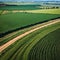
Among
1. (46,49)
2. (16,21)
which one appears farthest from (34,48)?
(16,21)

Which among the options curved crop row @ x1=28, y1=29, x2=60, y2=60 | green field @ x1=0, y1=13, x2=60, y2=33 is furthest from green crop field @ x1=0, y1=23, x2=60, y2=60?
green field @ x1=0, y1=13, x2=60, y2=33

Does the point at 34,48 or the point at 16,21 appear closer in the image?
the point at 34,48

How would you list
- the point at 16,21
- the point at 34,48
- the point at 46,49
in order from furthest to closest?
the point at 16,21 < the point at 34,48 < the point at 46,49

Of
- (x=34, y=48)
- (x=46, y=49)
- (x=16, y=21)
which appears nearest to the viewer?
(x=46, y=49)

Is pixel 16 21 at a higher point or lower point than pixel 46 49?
lower

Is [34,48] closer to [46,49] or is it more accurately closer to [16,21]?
[46,49]

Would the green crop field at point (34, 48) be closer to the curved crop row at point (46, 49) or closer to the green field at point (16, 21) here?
the curved crop row at point (46, 49)

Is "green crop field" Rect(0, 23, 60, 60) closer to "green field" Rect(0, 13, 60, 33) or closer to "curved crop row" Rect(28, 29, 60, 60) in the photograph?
"curved crop row" Rect(28, 29, 60, 60)

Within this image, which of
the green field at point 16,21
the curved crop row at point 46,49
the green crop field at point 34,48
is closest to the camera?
the curved crop row at point 46,49

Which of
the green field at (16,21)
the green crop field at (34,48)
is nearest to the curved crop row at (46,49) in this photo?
the green crop field at (34,48)

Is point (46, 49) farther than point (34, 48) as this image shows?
No
